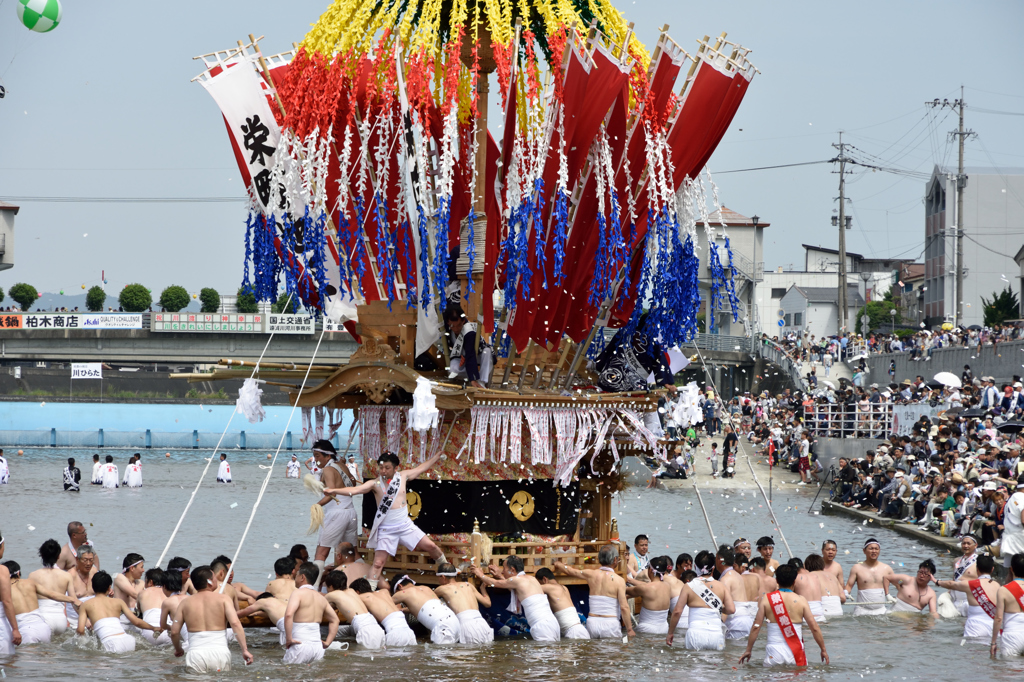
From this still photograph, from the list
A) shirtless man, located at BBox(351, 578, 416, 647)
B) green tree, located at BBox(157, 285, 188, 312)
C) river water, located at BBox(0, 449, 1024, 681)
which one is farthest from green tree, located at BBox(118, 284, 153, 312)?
shirtless man, located at BBox(351, 578, 416, 647)

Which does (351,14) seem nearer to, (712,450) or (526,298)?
(526,298)

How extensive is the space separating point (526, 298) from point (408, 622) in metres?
3.51

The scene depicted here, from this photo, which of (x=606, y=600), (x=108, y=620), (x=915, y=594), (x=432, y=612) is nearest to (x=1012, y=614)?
(x=915, y=594)

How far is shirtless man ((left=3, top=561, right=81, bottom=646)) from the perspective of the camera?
11477mm

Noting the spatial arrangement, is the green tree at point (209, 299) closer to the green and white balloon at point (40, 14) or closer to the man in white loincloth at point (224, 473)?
the man in white loincloth at point (224, 473)

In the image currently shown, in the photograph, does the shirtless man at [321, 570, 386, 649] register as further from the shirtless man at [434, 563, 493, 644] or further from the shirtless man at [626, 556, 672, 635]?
the shirtless man at [626, 556, 672, 635]

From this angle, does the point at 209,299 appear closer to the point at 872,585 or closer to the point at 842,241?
the point at 842,241

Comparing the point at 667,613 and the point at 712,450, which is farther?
the point at 712,450

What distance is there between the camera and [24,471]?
3825 cm

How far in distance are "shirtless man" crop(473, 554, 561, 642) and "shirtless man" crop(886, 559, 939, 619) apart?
4332 mm

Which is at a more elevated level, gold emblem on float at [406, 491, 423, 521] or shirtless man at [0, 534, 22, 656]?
gold emblem on float at [406, 491, 423, 521]

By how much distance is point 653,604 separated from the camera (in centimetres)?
1227

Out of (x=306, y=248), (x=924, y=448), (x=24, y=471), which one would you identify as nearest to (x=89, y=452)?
(x=24, y=471)

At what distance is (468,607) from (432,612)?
0.35 meters
